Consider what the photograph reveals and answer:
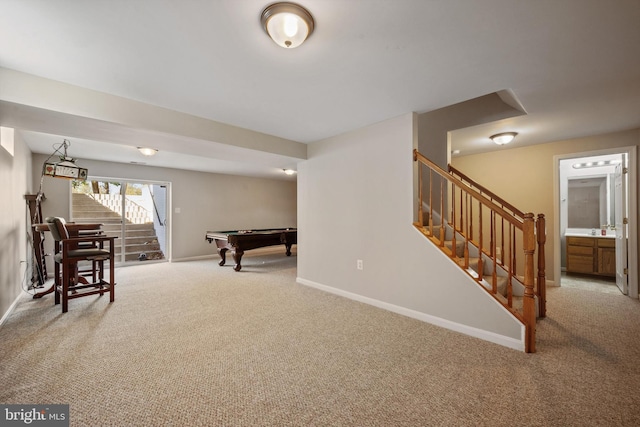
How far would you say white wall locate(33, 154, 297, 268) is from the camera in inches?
200

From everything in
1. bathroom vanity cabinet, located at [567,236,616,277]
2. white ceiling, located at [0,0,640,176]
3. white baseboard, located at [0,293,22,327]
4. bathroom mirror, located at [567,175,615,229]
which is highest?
white ceiling, located at [0,0,640,176]

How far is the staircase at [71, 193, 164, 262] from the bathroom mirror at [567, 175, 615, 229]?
30.4ft

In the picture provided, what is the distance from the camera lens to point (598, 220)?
16.6 feet

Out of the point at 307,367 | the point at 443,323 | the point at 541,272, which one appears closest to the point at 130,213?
the point at 307,367

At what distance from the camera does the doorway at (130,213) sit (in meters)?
5.92

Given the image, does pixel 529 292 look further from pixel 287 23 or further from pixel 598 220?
pixel 598 220

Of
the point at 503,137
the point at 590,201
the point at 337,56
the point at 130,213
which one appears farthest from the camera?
the point at 130,213

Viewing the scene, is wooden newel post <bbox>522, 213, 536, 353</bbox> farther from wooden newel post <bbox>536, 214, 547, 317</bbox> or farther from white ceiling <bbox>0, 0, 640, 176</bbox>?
white ceiling <bbox>0, 0, 640, 176</bbox>

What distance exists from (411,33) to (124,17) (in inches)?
65.5

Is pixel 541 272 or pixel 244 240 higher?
pixel 244 240

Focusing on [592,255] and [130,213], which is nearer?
[592,255]

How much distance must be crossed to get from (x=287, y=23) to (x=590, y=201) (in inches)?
263

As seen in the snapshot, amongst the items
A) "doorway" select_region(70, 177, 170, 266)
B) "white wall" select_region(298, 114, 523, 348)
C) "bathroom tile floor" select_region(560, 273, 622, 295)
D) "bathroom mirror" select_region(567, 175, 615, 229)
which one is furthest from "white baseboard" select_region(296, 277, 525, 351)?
"doorway" select_region(70, 177, 170, 266)

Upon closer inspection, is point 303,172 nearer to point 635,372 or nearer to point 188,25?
point 188,25
